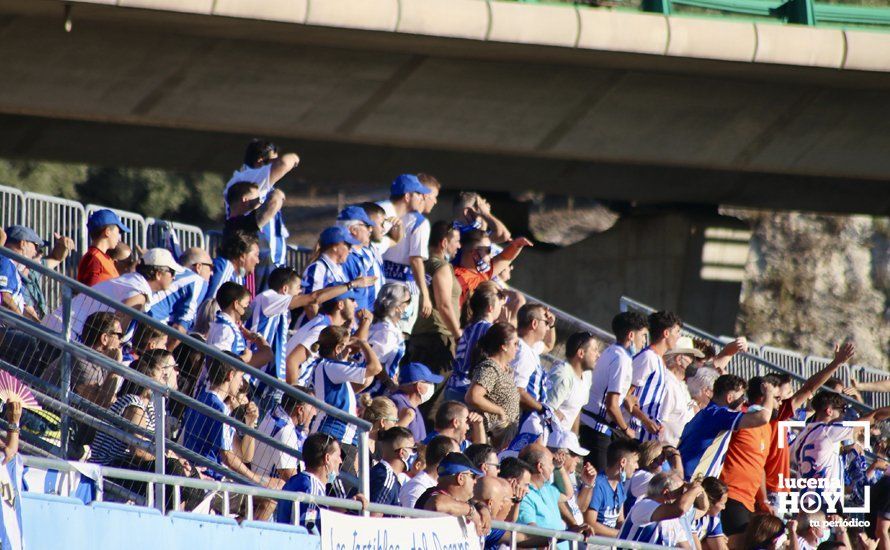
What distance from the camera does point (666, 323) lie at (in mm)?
12422

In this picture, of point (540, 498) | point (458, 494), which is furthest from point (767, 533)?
point (458, 494)

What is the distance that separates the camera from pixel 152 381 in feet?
28.9

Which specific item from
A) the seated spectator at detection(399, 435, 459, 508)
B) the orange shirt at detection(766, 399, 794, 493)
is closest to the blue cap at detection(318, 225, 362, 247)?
the seated spectator at detection(399, 435, 459, 508)

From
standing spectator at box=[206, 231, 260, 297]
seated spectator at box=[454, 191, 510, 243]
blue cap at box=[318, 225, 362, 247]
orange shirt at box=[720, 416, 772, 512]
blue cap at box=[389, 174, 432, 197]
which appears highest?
blue cap at box=[389, 174, 432, 197]

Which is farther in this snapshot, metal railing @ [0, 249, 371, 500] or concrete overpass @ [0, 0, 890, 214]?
concrete overpass @ [0, 0, 890, 214]

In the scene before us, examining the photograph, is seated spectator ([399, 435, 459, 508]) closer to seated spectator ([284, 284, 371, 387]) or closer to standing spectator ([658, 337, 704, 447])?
seated spectator ([284, 284, 371, 387])

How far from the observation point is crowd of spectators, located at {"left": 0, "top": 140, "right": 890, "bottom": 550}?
31.4ft

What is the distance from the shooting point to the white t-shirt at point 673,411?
1251 centimetres

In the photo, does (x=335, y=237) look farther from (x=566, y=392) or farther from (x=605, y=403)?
(x=605, y=403)

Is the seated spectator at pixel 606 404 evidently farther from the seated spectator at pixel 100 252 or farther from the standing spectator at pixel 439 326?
the seated spectator at pixel 100 252

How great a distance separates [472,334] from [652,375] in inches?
62.2

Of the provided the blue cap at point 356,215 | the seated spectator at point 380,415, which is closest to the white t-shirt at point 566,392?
the seated spectator at point 380,415

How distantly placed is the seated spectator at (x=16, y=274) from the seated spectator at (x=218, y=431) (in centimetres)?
177

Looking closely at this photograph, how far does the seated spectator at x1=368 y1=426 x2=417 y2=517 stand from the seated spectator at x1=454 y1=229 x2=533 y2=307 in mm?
3817
